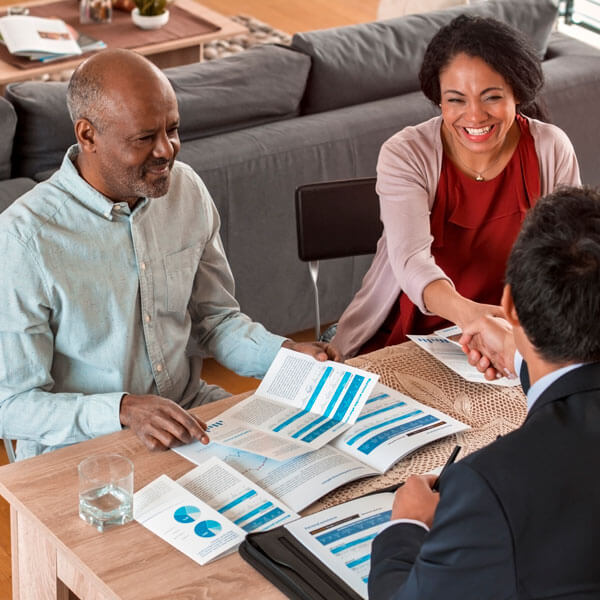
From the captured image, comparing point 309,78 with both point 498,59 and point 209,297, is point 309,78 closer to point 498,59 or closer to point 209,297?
point 498,59

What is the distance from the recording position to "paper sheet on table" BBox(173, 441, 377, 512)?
1819mm

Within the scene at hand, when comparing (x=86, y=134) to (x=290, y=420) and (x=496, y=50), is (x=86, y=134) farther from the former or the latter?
(x=496, y=50)

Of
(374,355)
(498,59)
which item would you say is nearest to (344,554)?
(374,355)

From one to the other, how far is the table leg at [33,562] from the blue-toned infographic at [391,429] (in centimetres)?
54

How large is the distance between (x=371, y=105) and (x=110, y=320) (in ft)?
6.25

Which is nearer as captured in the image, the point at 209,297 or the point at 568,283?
the point at 568,283

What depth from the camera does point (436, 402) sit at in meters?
2.14

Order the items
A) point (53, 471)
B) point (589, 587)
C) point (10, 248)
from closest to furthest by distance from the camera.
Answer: point (589, 587)
point (53, 471)
point (10, 248)

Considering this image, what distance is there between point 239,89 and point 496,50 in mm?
1299

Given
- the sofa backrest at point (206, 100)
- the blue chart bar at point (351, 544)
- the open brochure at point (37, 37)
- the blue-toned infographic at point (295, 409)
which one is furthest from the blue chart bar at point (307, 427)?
the open brochure at point (37, 37)

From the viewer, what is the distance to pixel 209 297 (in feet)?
7.83

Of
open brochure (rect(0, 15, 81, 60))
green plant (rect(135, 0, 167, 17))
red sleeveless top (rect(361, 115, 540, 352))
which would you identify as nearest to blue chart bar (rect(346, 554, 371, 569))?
red sleeveless top (rect(361, 115, 540, 352))

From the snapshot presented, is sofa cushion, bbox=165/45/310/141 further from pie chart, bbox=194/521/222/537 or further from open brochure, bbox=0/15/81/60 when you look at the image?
pie chart, bbox=194/521/222/537

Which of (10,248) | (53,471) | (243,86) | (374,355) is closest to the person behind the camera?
(53,471)
